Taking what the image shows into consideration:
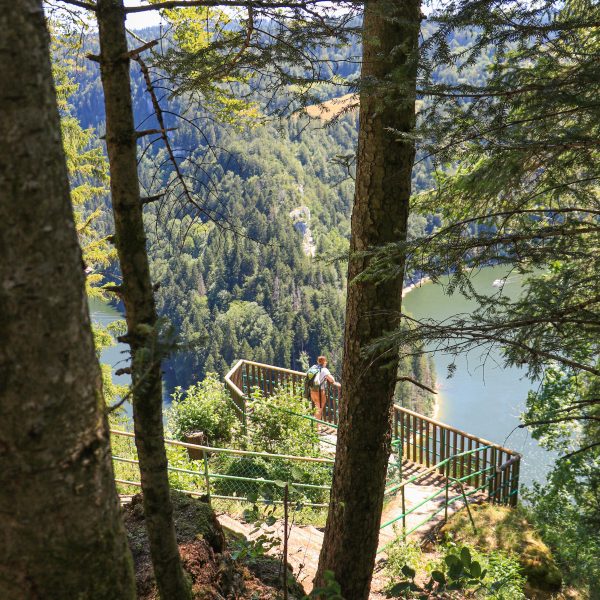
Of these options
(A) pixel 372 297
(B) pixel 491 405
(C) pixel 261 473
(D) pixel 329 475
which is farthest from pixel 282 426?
(B) pixel 491 405

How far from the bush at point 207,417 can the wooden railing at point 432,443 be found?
275 millimetres

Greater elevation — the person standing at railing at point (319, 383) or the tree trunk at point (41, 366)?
the tree trunk at point (41, 366)

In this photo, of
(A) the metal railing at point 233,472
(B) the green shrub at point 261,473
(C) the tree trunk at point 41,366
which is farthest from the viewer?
(B) the green shrub at point 261,473

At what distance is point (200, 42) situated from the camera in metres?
4.31

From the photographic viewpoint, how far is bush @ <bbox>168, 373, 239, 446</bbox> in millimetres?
9016

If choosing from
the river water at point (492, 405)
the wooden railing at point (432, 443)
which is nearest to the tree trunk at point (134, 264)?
the wooden railing at point (432, 443)

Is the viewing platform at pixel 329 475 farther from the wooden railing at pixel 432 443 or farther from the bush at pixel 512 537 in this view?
the bush at pixel 512 537

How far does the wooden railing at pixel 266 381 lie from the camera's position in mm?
9812

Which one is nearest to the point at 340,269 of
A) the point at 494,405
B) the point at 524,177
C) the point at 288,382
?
the point at 494,405

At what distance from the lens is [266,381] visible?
10672mm

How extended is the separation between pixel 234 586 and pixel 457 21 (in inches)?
127

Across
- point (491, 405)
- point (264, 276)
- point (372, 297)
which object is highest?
point (372, 297)

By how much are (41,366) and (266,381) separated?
9660 millimetres

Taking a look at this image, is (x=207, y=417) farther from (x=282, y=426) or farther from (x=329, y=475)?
(x=329, y=475)
